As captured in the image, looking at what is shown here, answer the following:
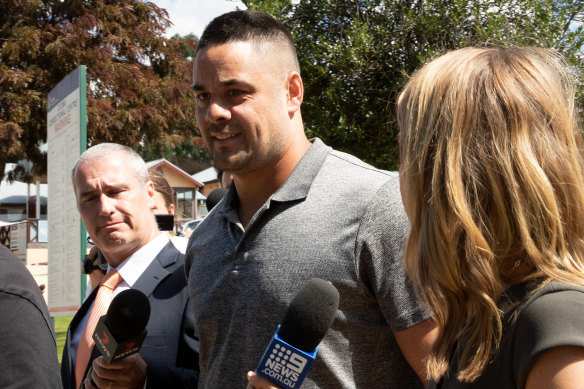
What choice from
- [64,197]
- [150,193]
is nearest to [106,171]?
[150,193]

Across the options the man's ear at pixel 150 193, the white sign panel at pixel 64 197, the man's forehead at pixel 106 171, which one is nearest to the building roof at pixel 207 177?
the white sign panel at pixel 64 197

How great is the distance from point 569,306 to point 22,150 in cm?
1432

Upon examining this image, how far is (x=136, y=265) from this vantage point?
10.9 feet

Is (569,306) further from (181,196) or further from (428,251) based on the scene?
(181,196)

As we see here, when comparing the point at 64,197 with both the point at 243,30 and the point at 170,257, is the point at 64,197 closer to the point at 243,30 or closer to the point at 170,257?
the point at 170,257

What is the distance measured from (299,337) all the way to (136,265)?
1885mm

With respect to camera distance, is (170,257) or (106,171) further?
(106,171)

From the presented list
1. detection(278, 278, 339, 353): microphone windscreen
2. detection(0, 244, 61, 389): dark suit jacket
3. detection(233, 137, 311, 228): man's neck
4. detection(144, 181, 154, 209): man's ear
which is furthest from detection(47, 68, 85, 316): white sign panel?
detection(278, 278, 339, 353): microphone windscreen

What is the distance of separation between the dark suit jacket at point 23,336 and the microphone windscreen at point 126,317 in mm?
490

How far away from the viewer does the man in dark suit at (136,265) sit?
2.75 meters

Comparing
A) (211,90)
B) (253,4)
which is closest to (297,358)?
(211,90)

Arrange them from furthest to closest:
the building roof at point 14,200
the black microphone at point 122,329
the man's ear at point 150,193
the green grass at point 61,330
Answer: the building roof at point 14,200 → the green grass at point 61,330 → the man's ear at point 150,193 → the black microphone at point 122,329

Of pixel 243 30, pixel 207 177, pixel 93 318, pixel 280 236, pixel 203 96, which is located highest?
pixel 243 30

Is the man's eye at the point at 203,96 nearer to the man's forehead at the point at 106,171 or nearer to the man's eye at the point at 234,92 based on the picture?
the man's eye at the point at 234,92
